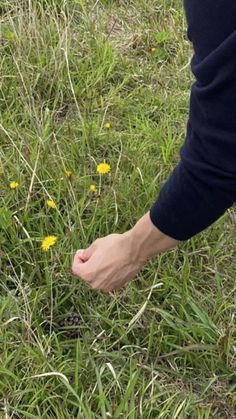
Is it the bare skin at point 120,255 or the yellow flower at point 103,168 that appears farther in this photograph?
the yellow flower at point 103,168

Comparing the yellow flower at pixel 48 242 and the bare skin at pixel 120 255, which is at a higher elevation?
the bare skin at pixel 120 255

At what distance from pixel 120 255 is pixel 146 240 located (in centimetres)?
9

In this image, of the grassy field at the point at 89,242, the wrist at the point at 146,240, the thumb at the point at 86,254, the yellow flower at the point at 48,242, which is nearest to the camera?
the wrist at the point at 146,240

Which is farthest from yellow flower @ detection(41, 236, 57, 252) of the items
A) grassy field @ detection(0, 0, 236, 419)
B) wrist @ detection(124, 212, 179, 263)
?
wrist @ detection(124, 212, 179, 263)

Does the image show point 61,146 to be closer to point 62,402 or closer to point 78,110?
point 78,110

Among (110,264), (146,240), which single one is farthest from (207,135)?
(110,264)

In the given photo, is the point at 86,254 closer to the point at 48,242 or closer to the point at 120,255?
the point at 120,255

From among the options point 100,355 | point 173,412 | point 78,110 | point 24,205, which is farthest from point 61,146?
point 173,412

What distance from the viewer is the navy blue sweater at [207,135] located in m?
1.04

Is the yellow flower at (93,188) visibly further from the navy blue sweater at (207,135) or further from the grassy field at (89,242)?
the navy blue sweater at (207,135)

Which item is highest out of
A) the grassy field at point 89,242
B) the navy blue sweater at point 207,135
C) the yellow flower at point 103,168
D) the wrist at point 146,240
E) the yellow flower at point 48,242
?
the navy blue sweater at point 207,135

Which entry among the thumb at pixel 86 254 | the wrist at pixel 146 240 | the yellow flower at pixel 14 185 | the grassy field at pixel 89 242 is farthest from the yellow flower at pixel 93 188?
the wrist at pixel 146 240

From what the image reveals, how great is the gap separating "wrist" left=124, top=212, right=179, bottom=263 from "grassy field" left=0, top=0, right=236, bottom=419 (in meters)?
0.37

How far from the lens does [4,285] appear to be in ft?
6.10
